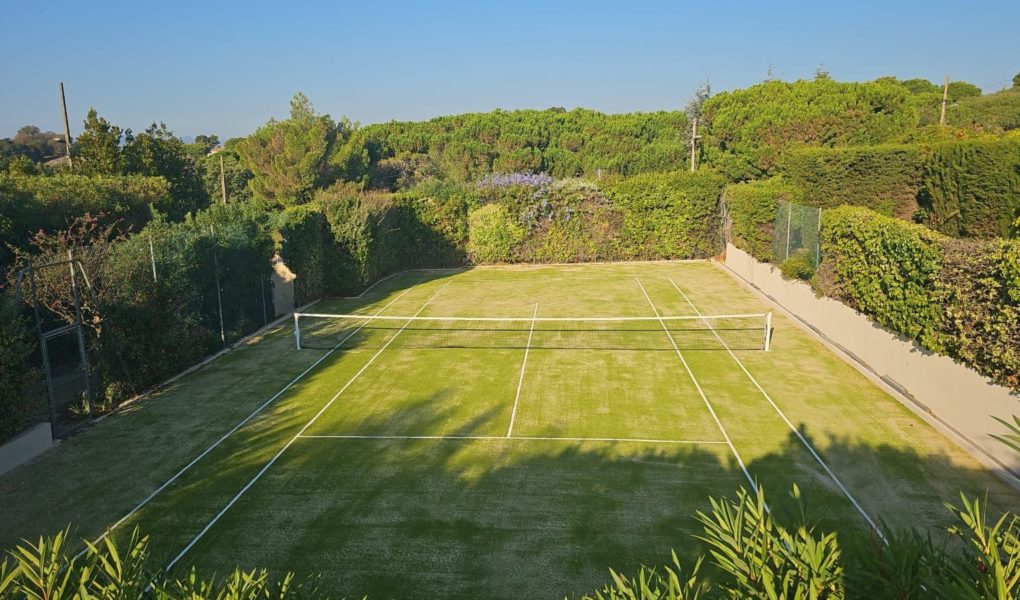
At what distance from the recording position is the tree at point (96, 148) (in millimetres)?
26828

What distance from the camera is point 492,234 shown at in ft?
97.5

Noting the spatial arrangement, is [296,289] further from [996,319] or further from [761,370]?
[996,319]

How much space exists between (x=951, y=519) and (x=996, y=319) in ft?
11.2

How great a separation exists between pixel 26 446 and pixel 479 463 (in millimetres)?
7264

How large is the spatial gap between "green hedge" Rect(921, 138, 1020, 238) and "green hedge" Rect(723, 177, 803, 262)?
459 cm

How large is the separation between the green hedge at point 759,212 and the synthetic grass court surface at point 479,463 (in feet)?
24.3

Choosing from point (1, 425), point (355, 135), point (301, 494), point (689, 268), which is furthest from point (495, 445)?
point (355, 135)

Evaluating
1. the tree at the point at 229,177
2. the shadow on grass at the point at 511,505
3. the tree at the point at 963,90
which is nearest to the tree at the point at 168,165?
the tree at the point at 229,177

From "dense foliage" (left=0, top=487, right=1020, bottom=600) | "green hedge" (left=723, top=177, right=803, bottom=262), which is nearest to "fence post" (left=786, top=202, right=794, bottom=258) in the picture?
"green hedge" (left=723, top=177, right=803, bottom=262)

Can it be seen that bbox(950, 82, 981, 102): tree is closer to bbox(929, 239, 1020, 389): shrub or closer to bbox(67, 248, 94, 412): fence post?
bbox(929, 239, 1020, 389): shrub

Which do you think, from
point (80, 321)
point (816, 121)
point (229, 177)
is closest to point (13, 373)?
point (80, 321)

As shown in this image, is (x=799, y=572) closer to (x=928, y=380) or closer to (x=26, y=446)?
(x=928, y=380)

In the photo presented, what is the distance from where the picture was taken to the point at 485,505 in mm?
9094

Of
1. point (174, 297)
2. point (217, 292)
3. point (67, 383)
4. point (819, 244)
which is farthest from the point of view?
point (819, 244)
